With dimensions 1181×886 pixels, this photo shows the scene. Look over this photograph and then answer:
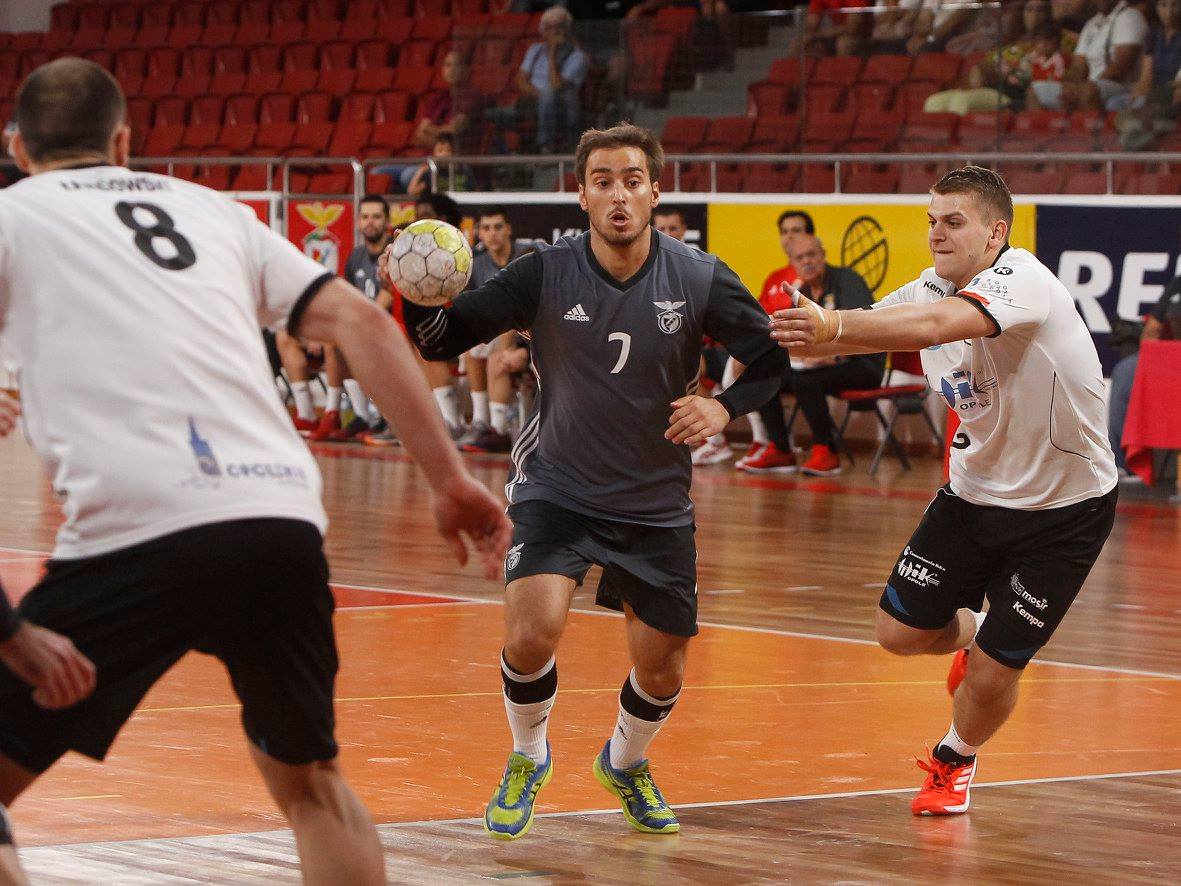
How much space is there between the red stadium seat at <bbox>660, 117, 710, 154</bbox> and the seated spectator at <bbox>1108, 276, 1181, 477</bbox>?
4.60 meters

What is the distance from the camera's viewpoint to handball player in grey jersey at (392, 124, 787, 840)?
17.3ft

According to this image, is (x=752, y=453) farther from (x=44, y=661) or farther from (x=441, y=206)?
(x=44, y=661)

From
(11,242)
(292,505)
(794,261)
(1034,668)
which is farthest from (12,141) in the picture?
(794,261)

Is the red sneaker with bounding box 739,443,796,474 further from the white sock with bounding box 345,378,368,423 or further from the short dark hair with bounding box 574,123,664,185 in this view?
the short dark hair with bounding box 574,123,664,185

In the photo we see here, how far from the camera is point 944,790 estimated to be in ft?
18.0

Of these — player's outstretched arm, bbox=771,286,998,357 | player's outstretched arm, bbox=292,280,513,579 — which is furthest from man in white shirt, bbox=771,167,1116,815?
player's outstretched arm, bbox=292,280,513,579

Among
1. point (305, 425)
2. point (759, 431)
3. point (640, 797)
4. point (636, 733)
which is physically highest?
point (636, 733)

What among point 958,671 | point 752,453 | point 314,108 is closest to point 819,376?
point 752,453

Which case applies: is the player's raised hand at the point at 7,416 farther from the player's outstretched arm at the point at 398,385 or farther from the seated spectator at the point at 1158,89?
the seated spectator at the point at 1158,89

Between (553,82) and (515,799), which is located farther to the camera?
(553,82)

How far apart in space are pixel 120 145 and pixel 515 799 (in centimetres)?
237

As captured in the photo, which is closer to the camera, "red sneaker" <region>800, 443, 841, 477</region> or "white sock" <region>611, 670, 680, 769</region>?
"white sock" <region>611, 670, 680, 769</region>

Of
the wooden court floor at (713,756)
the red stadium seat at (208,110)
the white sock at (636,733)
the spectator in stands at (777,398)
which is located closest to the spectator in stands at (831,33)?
the spectator in stands at (777,398)

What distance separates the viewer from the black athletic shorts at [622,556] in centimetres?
529
